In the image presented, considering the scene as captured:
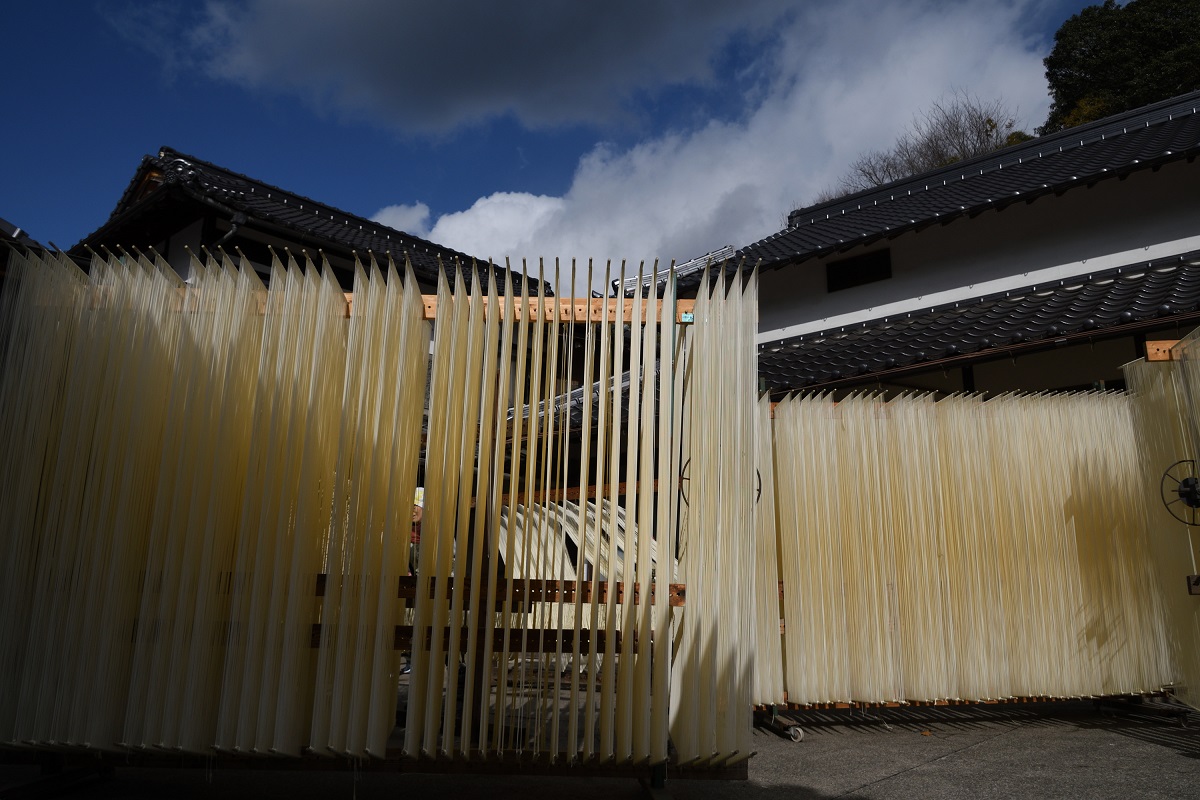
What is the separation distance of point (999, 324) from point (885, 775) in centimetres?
504

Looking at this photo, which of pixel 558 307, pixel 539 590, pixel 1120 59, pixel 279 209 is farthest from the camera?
pixel 1120 59

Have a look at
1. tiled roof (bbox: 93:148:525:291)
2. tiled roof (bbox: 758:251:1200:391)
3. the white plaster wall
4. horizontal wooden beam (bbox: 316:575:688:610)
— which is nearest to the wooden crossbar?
horizontal wooden beam (bbox: 316:575:688:610)

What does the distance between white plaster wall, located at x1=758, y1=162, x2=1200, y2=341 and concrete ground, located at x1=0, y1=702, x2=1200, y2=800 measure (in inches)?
237

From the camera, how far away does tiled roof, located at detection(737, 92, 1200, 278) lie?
9.33 meters

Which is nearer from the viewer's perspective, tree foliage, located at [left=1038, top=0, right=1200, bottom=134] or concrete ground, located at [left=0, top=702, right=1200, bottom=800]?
concrete ground, located at [left=0, top=702, right=1200, bottom=800]

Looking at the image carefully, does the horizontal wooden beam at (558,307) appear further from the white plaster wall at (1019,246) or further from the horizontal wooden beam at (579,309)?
the white plaster wall at (1019,246)

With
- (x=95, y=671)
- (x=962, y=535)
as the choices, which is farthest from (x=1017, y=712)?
(x=95, y=671)

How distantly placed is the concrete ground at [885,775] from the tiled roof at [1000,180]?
639cm

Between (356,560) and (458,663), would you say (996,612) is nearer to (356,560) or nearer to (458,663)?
(458,663)

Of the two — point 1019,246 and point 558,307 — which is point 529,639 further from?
point 1019,246

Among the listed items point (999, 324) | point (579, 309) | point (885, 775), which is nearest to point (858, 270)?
point (999, 324)

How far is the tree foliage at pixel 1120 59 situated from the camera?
19.8 m

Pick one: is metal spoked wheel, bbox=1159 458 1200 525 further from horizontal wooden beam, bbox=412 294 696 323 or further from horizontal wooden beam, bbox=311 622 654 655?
horizontal wooden beam, bbox=311 622 654 655

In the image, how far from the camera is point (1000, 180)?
11.5 m
